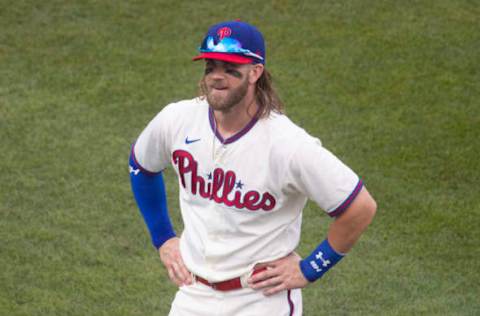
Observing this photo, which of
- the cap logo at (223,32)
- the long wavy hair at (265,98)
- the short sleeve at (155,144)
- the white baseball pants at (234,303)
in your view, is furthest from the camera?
the short sleeve at (155,144)

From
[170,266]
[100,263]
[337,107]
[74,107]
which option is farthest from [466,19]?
[170,266]

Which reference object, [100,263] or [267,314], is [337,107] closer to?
[100,263]

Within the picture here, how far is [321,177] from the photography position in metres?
4.41

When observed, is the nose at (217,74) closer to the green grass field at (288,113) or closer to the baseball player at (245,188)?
the baseball player at (245,188)

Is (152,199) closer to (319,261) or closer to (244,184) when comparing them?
(244,184)

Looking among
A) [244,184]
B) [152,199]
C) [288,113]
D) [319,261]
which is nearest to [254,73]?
→ [244,184]

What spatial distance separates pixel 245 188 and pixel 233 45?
0.65 m

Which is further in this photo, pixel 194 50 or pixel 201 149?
pixel 194 50

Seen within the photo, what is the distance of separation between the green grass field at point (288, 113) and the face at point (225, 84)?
2750mm

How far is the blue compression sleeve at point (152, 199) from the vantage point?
5195 mm

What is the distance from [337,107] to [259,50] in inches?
207

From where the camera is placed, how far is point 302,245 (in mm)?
7676

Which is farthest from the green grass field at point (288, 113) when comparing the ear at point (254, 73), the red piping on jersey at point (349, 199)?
the ear at point (254, 73)

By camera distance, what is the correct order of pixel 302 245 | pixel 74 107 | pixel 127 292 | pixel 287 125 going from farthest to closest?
pixel 74 107
pixel 302 245
pixel 127 292
pixel 287 125
